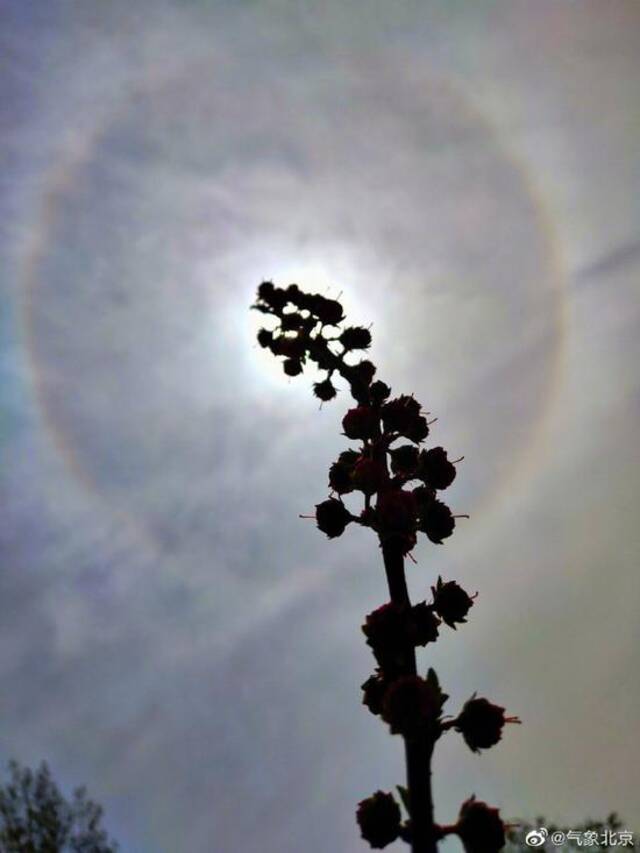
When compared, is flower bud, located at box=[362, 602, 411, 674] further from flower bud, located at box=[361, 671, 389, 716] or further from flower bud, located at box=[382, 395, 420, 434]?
flower bud, located at box=[382, 395, 420, 434]

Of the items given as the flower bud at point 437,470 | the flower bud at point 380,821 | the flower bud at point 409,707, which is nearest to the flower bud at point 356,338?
the flower bud at point 437,470

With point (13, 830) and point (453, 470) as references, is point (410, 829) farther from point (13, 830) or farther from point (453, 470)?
point (13, 830)

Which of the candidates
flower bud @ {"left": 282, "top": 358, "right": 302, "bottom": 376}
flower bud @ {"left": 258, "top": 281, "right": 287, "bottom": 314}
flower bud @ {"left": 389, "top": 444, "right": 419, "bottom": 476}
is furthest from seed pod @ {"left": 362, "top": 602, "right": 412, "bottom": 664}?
flower bud @ {"left": 258, "top": 281, "right": 287, "bottom": 314}

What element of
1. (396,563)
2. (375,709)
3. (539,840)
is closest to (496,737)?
(375,709)

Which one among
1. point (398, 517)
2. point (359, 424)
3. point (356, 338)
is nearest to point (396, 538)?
point (398, 517)

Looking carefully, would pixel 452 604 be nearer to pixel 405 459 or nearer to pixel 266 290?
pixel 405 459

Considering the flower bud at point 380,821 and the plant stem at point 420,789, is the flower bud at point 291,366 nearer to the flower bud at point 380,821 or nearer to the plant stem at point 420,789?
the plant stem at point 420,789

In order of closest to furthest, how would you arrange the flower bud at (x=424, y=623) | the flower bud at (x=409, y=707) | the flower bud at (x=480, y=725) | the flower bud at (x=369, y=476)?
the flower bud at (x=409, y=707) < the flower bud at (x=480, y=725) < the flower bud at (x=424, y=623) < the flower bud at (x=369, y=476)
